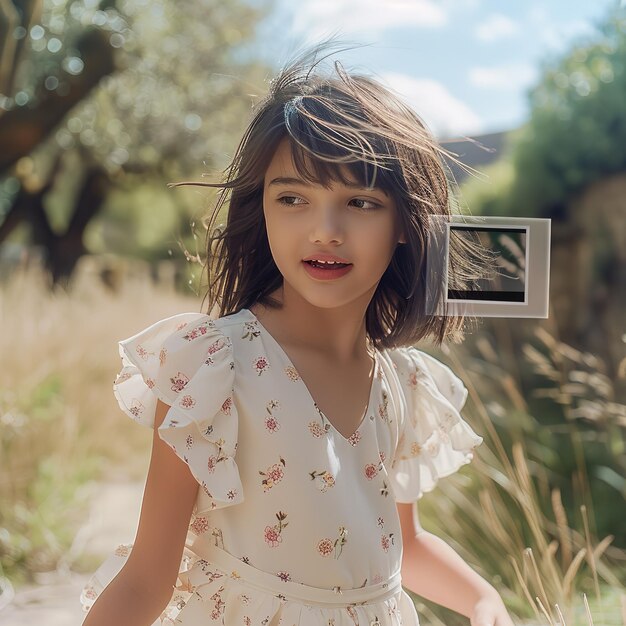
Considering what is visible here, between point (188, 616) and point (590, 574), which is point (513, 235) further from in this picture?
point (590, 574)

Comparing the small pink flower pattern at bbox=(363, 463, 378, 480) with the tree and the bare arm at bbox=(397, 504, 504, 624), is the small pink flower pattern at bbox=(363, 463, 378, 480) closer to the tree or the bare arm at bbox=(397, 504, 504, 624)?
the bare arm at bbox=(397, 504, 504, 624)

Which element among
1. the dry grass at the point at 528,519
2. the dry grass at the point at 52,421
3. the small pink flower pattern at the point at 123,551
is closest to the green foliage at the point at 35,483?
the dry grass at the point at 52,421

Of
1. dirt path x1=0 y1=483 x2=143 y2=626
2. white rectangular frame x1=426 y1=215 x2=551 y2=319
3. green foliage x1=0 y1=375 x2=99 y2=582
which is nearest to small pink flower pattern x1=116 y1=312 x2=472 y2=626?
white rectangular frame x1=426 y1=215 x2=551 y2=319

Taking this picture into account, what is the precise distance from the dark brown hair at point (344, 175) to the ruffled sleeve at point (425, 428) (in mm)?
74

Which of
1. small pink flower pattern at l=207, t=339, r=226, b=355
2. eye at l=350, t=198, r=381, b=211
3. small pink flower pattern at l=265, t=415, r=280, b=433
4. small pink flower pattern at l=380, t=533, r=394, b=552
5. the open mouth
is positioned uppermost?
eye at l=350, t=198, r=381, b=211

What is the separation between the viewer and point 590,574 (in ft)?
9.41

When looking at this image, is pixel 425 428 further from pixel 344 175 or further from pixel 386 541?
pixel 344 175

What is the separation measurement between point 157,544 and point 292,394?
0.80ft

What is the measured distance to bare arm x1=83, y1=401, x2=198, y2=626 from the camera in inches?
40.8

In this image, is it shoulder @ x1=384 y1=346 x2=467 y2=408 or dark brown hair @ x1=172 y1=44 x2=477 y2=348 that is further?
shoulder @ x1=384 y1=346 x2=467 y2=408

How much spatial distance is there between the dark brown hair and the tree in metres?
4.30

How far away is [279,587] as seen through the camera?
3.54ft

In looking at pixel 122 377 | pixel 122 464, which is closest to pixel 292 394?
pixel 122 377

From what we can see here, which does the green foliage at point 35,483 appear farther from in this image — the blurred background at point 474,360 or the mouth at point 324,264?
the mouth at point 324,264
